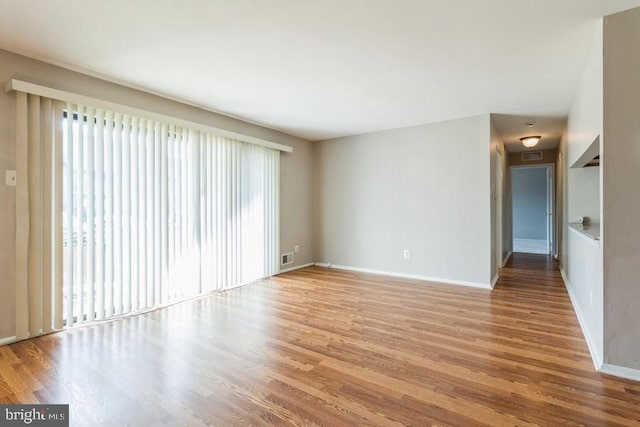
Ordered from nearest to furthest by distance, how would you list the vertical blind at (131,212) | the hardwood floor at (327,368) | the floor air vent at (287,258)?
the hardwood floor at (327,368) → the vertical blind at (131,212) → the floor air vent at (287,258)

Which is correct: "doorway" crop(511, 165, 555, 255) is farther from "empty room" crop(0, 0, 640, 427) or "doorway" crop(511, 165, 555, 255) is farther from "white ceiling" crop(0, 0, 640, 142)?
"white ceiling" crop(0, 0, 640, 142)

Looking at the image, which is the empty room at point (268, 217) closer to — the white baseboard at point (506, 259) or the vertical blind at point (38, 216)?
the vertical blind at point (38, 216)

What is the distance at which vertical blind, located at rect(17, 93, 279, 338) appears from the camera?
2.73m

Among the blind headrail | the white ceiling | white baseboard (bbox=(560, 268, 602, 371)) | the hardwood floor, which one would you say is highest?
the white ceiling

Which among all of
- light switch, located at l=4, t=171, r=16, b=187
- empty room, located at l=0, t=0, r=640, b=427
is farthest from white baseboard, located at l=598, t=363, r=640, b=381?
light switch, located at l=4, t=171, r=16, b=187

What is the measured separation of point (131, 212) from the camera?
3.24 meters

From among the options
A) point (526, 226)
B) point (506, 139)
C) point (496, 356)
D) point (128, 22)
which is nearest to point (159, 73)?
point (128, 22)

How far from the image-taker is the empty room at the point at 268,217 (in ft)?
6.31

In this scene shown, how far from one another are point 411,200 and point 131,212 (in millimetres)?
3854

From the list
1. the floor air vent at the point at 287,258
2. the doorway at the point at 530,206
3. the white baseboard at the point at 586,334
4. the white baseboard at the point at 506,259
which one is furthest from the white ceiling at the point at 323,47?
the doorway at the point at 530,206

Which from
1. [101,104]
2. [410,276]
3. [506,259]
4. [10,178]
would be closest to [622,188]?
[410,276]

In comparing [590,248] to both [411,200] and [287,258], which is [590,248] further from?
[287,258]

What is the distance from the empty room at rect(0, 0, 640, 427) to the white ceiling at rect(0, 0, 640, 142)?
0.02m

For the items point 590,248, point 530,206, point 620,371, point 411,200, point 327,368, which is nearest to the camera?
point 620,371
